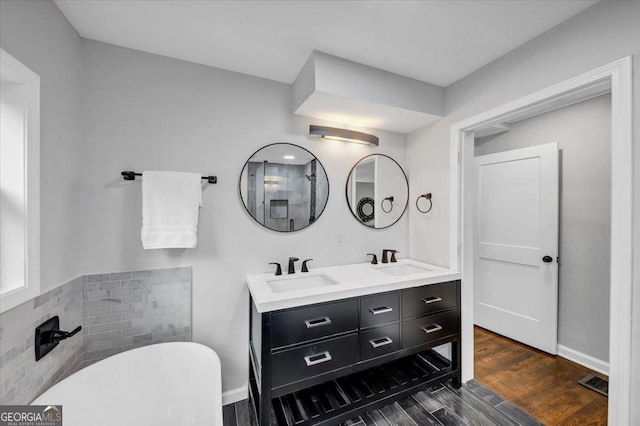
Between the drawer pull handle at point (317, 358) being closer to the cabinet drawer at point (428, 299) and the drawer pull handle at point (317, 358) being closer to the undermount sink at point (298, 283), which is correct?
the undermount sink at point (298, 283)

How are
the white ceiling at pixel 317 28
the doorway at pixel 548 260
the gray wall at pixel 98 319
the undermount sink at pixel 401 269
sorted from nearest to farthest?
1. the gray wall at pixel 98 319
2. the white ceiling at pixel 317 28
3. the doorway at pixel 548 260
4. the undermount sink at pixel 401 269

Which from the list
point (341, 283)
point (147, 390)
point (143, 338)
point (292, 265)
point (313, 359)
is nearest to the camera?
point (147, 390)

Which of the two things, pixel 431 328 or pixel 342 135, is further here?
pixel 342 135

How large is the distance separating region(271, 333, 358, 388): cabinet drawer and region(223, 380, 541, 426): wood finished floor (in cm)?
45

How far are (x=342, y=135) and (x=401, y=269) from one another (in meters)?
1.29

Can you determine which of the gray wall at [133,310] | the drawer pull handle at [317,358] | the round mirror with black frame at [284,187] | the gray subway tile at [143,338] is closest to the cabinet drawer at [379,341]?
the drawer pull handle at [317,358]

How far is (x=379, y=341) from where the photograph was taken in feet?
5.62

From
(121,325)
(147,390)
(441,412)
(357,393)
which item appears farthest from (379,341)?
(121,325)

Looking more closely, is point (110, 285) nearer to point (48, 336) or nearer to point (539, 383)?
point (48, 336)

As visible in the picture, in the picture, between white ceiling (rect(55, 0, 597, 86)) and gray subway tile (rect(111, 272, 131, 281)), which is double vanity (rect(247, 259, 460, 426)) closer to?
gray subway tile (rect(111, 272, 131, 281))

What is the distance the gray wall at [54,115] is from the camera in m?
1.08

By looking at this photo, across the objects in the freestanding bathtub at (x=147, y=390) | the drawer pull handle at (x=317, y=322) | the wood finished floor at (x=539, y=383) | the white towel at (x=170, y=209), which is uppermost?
the white towel at (x=170, y=209)

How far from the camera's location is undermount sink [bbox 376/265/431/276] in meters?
2.21

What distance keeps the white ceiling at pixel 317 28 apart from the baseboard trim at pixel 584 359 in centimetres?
259
